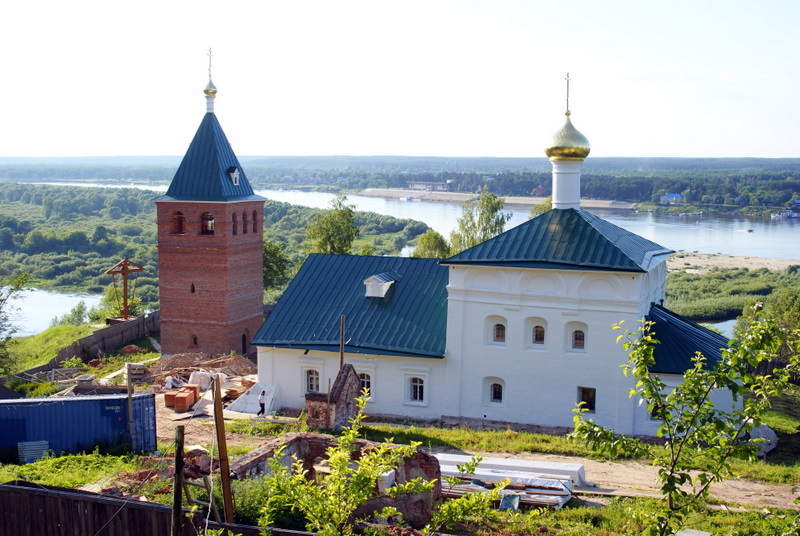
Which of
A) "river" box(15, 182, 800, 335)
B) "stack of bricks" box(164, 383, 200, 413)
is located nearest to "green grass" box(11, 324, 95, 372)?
"stack of bricks" box(164, 383, 200, 413)

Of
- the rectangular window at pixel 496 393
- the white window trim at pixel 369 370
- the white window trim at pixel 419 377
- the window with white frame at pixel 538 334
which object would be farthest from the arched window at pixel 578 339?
the white window trim at pixel 369 370

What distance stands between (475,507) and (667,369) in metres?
9.97

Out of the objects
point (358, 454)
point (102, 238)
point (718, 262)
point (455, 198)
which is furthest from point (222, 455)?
point (455, 198)

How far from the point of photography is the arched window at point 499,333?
18.5 metres

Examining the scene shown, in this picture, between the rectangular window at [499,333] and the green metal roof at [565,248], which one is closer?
the green metal roof at [565,248]

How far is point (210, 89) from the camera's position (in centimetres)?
2472

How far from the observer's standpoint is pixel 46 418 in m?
14.3

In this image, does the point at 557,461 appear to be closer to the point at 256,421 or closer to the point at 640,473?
the point at 640,473

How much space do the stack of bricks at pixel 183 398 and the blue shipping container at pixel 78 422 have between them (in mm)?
3968

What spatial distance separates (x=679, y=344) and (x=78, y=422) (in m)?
10.9

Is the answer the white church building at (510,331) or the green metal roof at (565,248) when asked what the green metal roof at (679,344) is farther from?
the green metal roof at (565,248)

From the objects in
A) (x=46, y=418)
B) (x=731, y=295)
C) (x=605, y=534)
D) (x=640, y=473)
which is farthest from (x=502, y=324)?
(x=731, y=295)

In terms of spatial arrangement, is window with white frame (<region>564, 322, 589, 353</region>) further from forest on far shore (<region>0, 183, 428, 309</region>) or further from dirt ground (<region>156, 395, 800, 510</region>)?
forest on far shore (<region>0, 183, 428, 309</region>)

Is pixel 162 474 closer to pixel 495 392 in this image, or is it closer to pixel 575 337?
pixel 495 392
